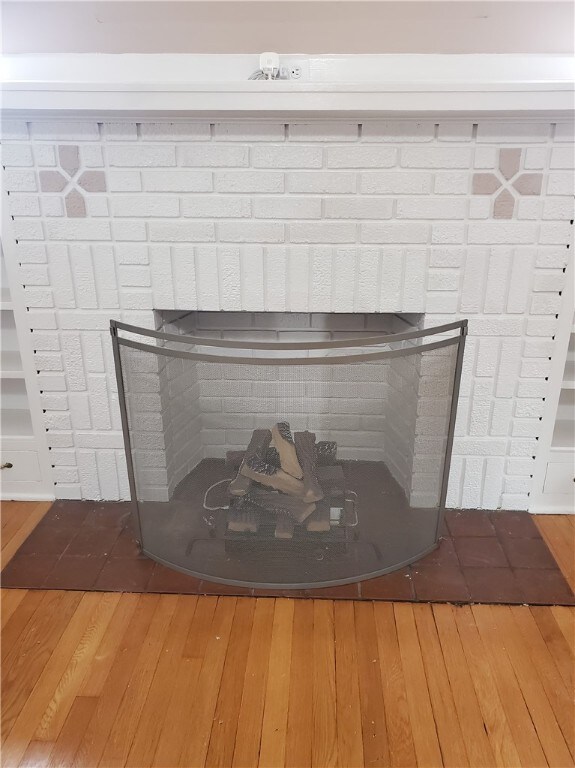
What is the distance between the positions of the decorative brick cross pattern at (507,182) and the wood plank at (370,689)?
1217 mm

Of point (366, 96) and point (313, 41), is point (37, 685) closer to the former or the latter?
point (366, 96)

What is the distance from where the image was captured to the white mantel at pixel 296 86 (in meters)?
1.46

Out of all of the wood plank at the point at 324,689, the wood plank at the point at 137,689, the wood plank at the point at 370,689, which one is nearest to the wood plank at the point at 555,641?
the wood plank at the point at 370,689

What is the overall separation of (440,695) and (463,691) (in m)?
0.06

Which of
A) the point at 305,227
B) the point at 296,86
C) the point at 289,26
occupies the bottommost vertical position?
the point at 305,227

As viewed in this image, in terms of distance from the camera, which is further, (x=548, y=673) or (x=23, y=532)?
(x=23, y=532)

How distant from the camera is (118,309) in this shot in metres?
1.79

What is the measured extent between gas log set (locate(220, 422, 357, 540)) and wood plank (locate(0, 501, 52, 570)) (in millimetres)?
754

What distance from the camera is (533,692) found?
53.5 inches

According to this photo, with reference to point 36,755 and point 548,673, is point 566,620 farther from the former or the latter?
point 36,755

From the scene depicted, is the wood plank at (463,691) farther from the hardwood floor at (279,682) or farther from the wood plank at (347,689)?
the wood plank at (347,689)

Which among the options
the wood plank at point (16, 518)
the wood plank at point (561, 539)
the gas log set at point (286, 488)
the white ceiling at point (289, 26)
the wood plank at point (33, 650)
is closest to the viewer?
the wood plank at point (33, 650)

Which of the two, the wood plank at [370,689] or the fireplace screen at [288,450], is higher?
the fireplace screen at [288,450]

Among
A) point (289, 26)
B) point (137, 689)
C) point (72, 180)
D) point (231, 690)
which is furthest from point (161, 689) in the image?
point (289, 26)
